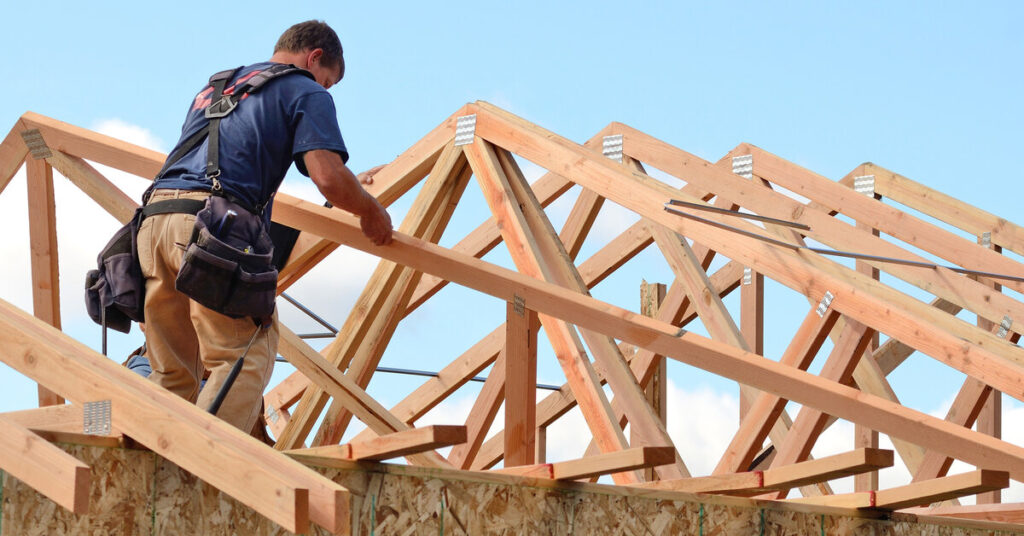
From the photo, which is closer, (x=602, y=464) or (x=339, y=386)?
(x=602, y=464)

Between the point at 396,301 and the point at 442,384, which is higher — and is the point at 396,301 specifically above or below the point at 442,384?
below

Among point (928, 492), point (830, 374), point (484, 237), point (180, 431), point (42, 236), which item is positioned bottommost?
point (180, 431)

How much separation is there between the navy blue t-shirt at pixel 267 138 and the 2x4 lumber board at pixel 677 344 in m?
0.47

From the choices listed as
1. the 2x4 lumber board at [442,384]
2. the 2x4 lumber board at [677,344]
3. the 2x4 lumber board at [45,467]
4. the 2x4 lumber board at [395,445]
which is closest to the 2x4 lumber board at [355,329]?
the 2x4 lumber board at [677,344]

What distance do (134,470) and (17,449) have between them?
0.39 meters

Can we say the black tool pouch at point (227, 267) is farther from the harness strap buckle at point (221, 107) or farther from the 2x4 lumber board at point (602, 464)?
the 2x4 lumber board at point (602, 464)

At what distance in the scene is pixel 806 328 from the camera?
5.45 meters

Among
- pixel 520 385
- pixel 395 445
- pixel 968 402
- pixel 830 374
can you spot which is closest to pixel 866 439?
pixel 968 402

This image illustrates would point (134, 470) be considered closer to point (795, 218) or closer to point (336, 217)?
point (336, 217)

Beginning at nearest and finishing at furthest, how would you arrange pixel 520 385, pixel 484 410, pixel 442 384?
pixel 520 385, pixel 484 410, pixel 442 384

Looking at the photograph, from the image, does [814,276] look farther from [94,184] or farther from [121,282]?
[94,184]

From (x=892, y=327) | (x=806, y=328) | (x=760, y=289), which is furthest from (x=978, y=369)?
(x=760, y=289)

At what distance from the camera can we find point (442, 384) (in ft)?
28.4

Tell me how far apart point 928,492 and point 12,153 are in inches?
158
